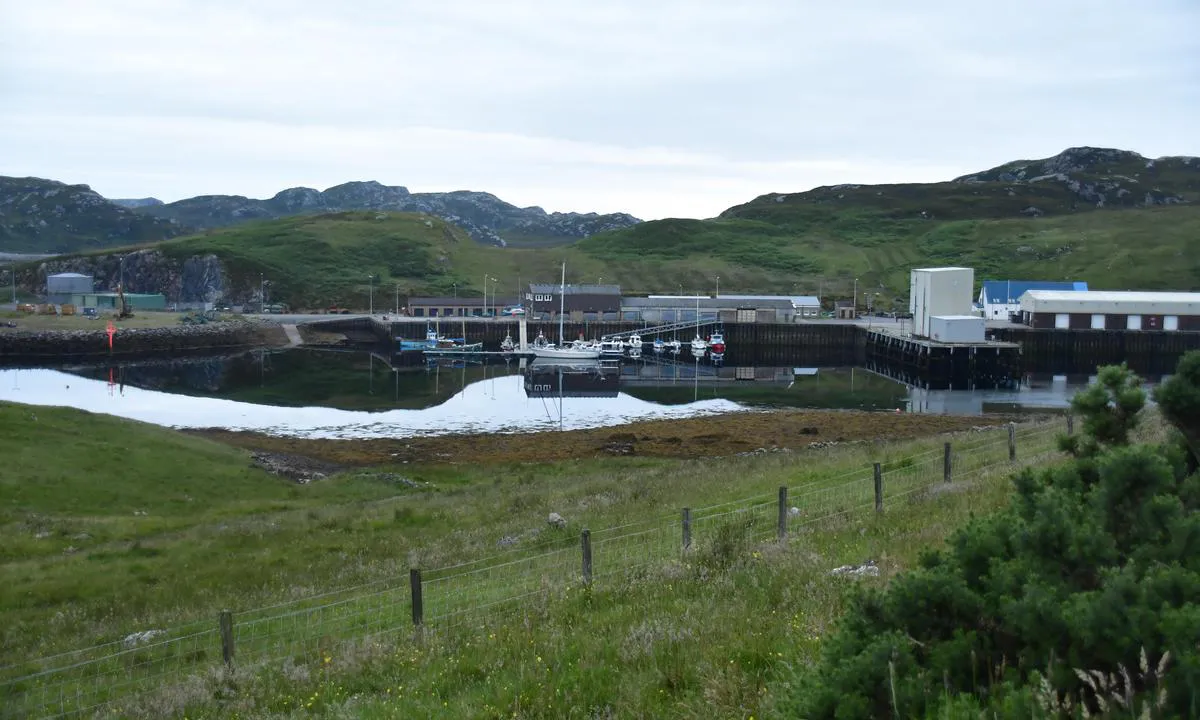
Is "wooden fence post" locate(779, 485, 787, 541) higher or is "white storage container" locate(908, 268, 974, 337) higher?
"white storage container" locate(908, 268, 974, 337)

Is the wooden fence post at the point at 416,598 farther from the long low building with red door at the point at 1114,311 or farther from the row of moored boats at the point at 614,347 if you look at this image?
the long low building with red door at the point at 1114,311

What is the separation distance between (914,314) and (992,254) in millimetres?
88513

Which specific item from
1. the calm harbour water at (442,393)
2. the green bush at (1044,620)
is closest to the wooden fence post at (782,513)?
the green bush at (1044,620)

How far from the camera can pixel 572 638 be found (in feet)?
33.5

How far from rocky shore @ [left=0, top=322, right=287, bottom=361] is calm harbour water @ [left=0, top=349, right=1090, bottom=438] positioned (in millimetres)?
9842

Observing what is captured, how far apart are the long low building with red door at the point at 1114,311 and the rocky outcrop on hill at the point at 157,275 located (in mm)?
120129

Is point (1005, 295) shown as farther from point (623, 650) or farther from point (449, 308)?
point (623, 650)

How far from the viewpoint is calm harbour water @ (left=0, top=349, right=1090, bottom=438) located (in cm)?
6312

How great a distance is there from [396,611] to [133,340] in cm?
10572

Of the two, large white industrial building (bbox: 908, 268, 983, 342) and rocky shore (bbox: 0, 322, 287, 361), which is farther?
rocky shore (bbox: 0, 322, 287, 361)

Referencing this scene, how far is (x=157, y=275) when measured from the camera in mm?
168875

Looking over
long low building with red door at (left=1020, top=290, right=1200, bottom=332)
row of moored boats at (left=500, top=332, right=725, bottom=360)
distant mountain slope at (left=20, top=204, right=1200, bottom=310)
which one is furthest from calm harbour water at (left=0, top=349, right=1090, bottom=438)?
distant mountain slope at (left=20, top=204, right=1200, bottom=310)

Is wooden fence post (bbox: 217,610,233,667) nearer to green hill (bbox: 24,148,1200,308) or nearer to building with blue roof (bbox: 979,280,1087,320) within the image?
building with blue roof (bbox: 979,280,1087,320)

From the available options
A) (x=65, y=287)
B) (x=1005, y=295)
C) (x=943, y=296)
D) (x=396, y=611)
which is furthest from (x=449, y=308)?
(x=396, y=611)
